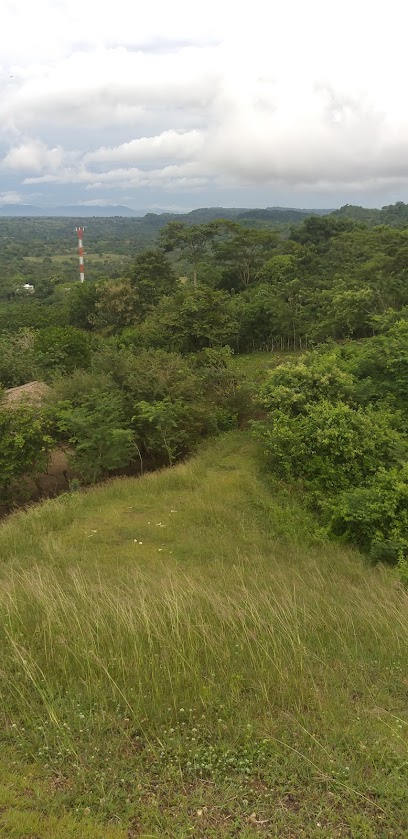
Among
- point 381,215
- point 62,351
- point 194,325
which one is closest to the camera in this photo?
point 194,325

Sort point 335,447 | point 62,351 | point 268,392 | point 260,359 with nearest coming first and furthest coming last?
point 335,447 → point 268,392 → point 62,351 → point 260,359

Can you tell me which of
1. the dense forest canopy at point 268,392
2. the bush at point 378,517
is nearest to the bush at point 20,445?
the dense forest canopy at point 268,392

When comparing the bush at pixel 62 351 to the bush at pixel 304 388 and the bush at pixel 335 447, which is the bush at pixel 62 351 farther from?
the bush at pixel 335 447

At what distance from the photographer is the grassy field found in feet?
8.37

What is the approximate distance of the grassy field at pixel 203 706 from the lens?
8.37 ft

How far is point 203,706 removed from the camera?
3205 millimetres

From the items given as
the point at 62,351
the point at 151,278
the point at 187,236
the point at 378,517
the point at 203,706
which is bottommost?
the point at 378,517

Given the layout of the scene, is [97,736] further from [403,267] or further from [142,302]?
[142,302]

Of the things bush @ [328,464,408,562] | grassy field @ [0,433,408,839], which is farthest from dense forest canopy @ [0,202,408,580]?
grassy field @ [0,433,408,839]

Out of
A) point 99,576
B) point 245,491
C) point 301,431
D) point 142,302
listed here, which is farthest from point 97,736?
point 142,302

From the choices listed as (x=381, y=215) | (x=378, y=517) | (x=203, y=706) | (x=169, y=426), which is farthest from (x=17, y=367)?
(x=381, y=215)

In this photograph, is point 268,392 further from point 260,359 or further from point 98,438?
point 260,359

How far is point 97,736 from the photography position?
299cm

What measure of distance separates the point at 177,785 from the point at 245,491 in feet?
20.6
